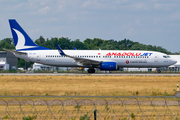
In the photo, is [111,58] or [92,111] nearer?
[92,111]

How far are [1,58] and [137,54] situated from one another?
64.9 meters

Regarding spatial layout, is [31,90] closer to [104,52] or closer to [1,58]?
[104,52]

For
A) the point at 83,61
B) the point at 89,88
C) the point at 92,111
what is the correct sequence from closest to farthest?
the point at 92,111
the point at 89,88
the point at 83,61

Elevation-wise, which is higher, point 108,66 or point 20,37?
point 20,37

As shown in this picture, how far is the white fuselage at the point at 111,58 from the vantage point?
45.3m

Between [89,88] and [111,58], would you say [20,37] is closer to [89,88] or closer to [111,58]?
[111,58]

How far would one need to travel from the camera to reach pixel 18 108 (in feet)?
48.9


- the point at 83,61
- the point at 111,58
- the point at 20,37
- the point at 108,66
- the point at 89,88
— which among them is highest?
the point at 20,37

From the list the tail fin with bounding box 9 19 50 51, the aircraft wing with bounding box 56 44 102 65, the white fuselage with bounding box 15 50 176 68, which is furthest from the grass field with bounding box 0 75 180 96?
the tail fin with bounding box 9 19 50 51

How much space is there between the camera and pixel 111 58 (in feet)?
149

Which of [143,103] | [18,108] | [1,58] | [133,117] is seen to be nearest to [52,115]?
[18,108]

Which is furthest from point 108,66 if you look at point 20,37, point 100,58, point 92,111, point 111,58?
point 92,111

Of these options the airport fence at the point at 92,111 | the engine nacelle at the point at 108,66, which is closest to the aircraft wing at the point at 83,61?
the engine nacelle at the point at 108,66

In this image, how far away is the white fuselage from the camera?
149ft
